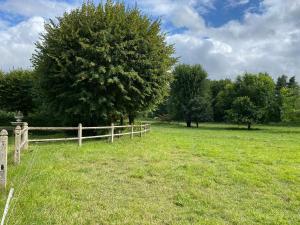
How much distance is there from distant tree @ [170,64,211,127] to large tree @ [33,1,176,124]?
44.3 meters

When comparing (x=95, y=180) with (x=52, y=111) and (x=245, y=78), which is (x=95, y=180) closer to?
(x=52, y=111)

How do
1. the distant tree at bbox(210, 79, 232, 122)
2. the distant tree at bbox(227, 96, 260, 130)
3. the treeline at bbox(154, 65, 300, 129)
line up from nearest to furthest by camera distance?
the treeline at bbox(154, 65, 300, 129)
the distant tree at bbox(227, 96, 260, 130)
the distant tree at bbox(210, 79, 232, 122)

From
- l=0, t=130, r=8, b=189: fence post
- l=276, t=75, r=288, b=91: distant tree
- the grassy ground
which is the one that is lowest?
the grassy ground

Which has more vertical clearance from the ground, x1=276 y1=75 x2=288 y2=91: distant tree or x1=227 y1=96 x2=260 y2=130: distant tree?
x1=276 y1=75 x2=288 y2=91: distant tree

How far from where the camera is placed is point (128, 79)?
20.2 meters

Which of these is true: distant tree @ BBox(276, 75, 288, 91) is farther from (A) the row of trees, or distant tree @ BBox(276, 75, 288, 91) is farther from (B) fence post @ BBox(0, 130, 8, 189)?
(B) fence post @ BBox(0, 130, 8, 189)

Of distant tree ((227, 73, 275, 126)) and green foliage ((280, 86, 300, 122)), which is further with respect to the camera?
distant tree ((227, 73, 275, 126))

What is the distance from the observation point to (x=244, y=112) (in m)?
56.5

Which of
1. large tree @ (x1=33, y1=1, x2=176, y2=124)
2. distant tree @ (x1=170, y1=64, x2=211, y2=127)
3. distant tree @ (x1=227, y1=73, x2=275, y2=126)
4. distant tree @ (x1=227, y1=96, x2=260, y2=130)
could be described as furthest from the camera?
distant tree @ (x1=170, y1=64, x2=211, y2=127)

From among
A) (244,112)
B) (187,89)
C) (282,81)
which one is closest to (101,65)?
(244,112)

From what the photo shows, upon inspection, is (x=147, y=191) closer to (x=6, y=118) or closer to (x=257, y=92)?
(x=6, y=118)

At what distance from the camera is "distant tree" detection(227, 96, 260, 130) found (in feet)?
183

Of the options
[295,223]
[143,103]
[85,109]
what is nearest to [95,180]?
[295,223]

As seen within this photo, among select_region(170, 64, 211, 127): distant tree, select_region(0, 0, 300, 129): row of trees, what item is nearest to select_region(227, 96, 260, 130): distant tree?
select_region(170, 64, 211, 127): distant tree
